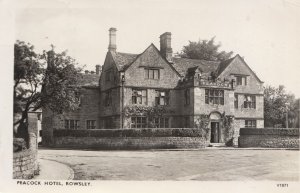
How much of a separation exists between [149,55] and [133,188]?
10.8 meters

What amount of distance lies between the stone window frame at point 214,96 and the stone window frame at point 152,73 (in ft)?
7.52

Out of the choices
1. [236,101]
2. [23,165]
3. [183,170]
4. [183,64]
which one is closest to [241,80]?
[236,101]

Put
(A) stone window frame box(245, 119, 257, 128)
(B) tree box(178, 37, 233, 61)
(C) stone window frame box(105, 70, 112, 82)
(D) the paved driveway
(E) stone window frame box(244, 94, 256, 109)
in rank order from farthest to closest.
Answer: (B) tree box(178, 37, 233, 61)
(E) stone window frame box(244, 94, 256, 109)
(A) stone window frame box(245, 119, 257, 128)
(C) stone window frame box(105, 70, 112, 82)
(D) the paved driveway

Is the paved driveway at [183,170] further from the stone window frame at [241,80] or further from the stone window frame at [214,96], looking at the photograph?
the stone window frame at [241,80]

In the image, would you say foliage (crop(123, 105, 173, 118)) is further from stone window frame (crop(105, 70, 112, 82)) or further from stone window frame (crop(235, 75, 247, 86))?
stone window frame (crop(235, 75, 247, 86))

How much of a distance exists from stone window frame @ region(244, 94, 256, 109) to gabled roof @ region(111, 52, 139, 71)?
19.4ft

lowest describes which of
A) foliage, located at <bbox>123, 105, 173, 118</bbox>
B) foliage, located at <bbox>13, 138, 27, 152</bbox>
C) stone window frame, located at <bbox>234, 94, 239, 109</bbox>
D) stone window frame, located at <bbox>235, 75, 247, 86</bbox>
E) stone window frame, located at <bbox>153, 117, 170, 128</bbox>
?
foliage, located at <bbox>13, 138, 27, 152</bbox>

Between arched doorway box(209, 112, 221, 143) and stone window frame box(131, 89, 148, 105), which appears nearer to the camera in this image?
stone window frame box(131, 89, 148, 105)

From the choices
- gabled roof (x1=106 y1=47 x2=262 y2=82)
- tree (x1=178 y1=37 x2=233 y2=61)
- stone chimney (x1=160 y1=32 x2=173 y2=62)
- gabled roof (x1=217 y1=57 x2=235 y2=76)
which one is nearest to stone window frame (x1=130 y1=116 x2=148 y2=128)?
gabled roof (x1=106 y1=47 x2=262 y2=82)

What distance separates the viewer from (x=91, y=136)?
51.3ft

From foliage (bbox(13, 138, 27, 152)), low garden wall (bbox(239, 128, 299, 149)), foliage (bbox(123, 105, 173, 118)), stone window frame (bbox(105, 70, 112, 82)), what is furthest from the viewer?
stone window frame (bbox(105, 70, 112, 82))

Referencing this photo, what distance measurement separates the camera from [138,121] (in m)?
16.9

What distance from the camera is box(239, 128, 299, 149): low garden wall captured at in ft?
49.9

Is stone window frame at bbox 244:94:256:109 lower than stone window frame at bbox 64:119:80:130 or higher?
higher
